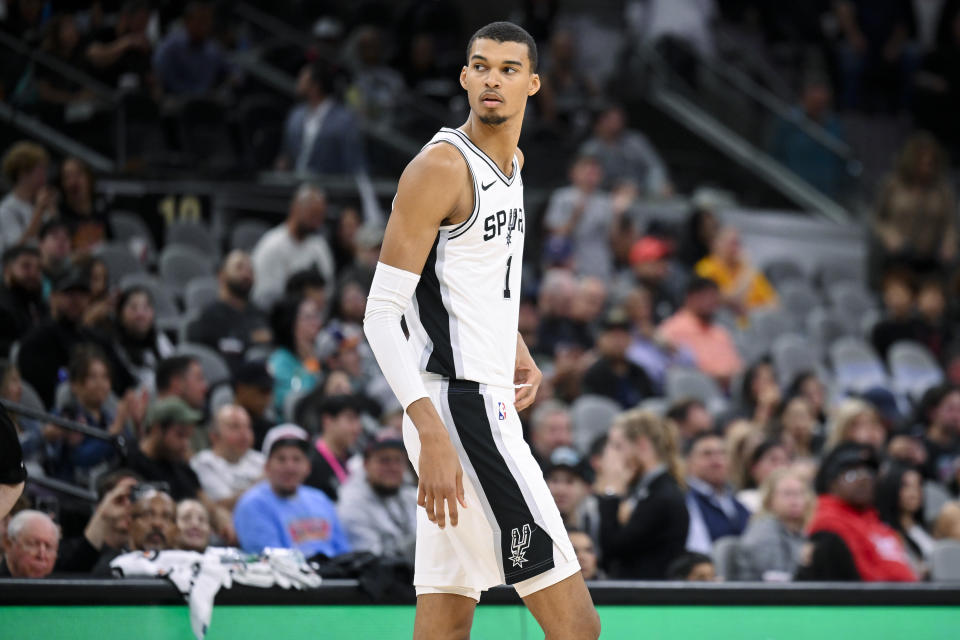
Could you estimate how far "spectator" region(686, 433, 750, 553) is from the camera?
7.35 m

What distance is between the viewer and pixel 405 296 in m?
3.72

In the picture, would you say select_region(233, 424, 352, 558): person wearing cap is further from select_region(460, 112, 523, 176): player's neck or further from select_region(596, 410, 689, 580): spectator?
select_region(460, 112, 523, 176): player's neck

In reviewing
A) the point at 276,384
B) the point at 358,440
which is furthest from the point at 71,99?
the point at 358,440

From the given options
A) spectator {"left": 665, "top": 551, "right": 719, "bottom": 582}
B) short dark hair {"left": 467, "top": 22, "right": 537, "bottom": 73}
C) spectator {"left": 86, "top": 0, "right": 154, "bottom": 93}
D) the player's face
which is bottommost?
spectator {"left": 665, "top": 551, "right": 719, "bottom": 582}

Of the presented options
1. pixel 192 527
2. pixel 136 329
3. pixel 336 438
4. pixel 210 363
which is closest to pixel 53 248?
pixel 136 329

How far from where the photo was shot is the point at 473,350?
3836 millimetres

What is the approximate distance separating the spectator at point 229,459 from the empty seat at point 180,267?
2.82 m

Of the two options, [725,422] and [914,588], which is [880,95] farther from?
[914,588]

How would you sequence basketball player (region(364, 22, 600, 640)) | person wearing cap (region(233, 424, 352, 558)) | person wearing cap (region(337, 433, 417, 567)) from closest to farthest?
basketball player (region(364, 22, 600, 640)) → person wearing cap (region(233, 424, 352, 558)) → person wearing cap (region(337, 433, 417, 567))

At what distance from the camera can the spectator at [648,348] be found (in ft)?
33.5

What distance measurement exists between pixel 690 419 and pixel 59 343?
3915 mm

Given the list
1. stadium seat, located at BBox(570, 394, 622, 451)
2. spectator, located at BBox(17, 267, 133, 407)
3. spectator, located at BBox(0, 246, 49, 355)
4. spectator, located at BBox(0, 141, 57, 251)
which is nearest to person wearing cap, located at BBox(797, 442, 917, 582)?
stadium seat, located at BBox(570, 394, 622, 451)

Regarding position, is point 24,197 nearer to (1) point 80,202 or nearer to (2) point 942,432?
(1) point 80,202

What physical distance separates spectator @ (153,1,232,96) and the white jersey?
25.1 ft
